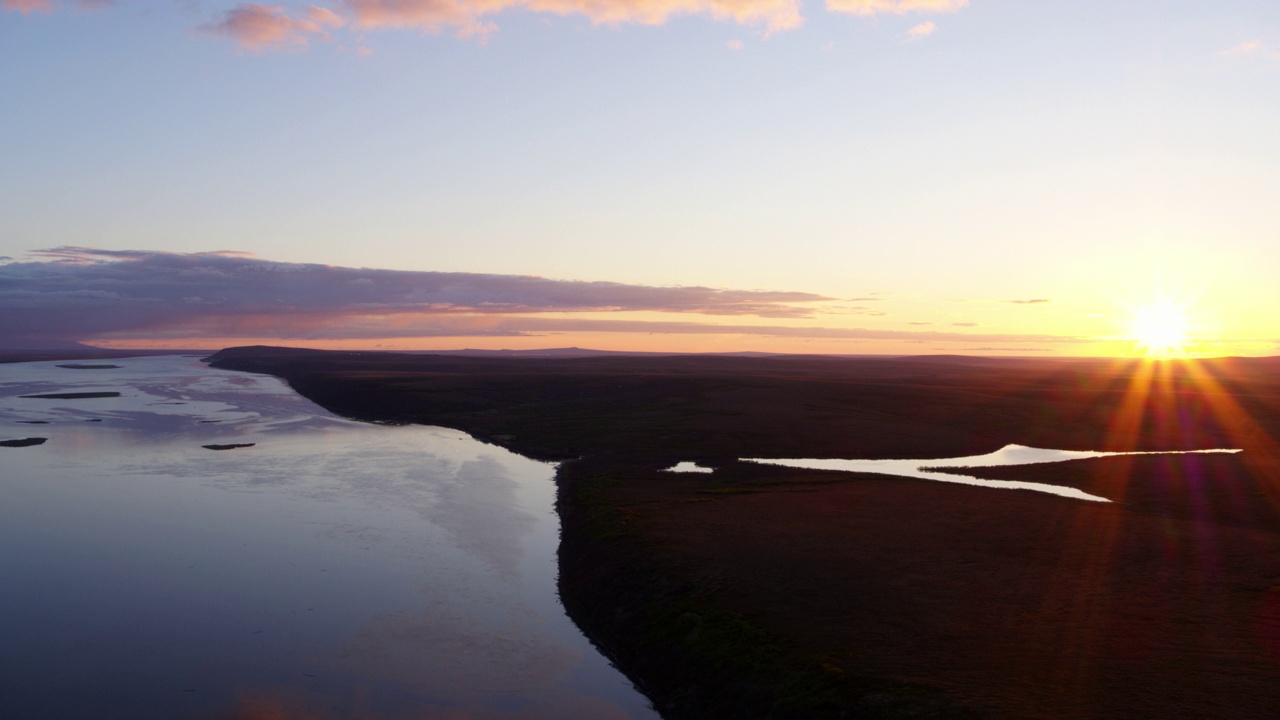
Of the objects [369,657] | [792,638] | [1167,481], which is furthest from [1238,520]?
[369,657]

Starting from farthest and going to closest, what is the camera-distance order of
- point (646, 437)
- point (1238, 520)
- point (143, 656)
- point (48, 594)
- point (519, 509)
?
point (646, 437)
point (519, 509)
point (1238, 520)
point (48, 594)
point (143, 656)

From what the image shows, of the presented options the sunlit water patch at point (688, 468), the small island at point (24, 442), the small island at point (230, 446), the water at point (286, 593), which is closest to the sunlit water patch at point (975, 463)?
the sunlit water patch at point (688, 468)

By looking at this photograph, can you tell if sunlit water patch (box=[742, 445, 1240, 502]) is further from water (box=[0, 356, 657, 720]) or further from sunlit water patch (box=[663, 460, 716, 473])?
water (box=[0, 356, 657, 720])

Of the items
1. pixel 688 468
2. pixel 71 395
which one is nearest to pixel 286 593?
pixel 688 468

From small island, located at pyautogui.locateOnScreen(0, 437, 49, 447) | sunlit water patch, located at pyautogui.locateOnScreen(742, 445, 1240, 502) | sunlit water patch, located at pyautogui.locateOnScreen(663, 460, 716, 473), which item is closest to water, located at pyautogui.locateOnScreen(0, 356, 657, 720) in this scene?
small island, located at pyautogui.locateOnScreen(0, 437, 49, 447)

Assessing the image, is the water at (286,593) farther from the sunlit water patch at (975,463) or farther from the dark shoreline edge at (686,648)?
the sunlit water patch at (975,463)

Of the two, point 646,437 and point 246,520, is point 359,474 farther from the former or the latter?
point 646,437
